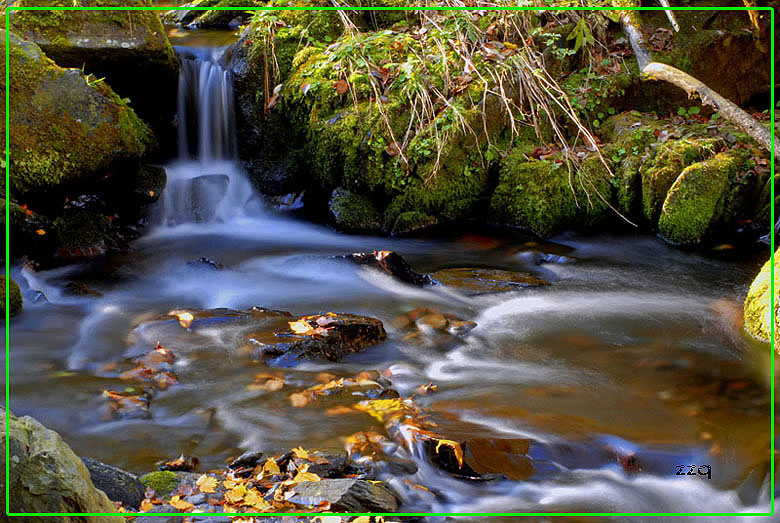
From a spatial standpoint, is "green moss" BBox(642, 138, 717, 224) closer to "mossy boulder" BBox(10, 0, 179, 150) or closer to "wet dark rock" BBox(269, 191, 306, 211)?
"wet dark rock" BBox(269, 191, 306, 211)

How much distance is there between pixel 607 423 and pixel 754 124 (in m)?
3.56

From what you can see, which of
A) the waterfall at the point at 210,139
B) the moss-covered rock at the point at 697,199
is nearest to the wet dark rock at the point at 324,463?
the moss-covered rock at the point at 697,199

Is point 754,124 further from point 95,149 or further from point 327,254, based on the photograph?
point 95,149

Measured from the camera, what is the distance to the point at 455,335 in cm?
554

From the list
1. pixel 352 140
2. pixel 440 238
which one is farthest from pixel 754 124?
pixel 352 140

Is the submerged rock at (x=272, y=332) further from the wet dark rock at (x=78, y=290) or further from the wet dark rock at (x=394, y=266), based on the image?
the wet dark rock at (x=394, y=266)

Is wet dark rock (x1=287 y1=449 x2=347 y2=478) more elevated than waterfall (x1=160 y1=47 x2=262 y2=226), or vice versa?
waterfall (x1=160 y1=47 x2=262 y2=226)

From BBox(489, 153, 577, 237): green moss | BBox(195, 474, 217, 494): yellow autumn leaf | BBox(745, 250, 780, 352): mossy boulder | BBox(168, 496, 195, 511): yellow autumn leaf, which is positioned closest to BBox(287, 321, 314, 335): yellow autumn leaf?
BBox(195, 474, 217, 494): yellow autumn leaf

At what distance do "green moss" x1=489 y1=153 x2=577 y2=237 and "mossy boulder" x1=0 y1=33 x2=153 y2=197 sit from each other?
4.16 meters

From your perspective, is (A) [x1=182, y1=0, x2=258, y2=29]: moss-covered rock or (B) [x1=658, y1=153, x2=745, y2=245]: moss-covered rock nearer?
(B) [x1=658, y1=153, x2=745, y2=245]: moss-covered rock

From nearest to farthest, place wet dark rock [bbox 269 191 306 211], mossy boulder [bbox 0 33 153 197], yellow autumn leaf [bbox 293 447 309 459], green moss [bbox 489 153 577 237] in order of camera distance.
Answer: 1. yellow autumn leaf [bbox 293 447 309 459]
2. mossy boulder [bbox 0 33 153 197]
3. green moss [bbox 489 153 577 237]
4. wet dark rock [bbox 269 191 306 211]

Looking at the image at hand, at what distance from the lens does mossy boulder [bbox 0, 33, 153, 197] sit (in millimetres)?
6941

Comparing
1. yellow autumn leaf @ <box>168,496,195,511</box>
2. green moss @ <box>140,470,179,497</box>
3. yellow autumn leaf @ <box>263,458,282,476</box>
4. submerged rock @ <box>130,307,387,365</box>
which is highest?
submerged rock @ <box>130,307,387,365</box>

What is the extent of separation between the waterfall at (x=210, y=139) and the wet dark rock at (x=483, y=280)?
3.15m
